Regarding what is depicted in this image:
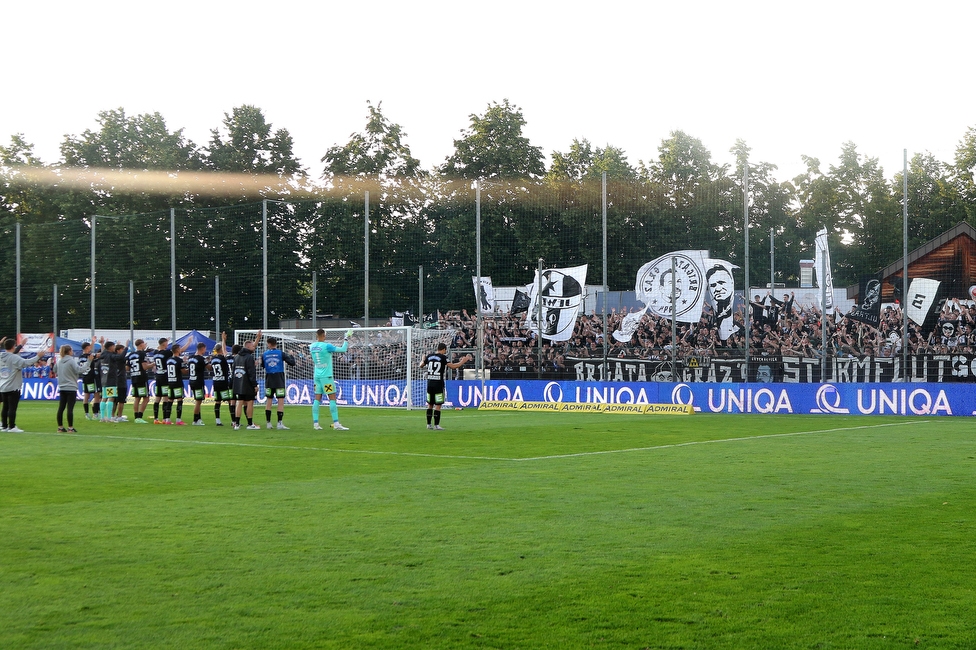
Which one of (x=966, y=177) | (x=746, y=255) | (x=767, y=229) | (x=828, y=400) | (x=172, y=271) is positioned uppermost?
(x=966, y=177)

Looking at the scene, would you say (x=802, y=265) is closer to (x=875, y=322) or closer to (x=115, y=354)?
(x=875, y=322)

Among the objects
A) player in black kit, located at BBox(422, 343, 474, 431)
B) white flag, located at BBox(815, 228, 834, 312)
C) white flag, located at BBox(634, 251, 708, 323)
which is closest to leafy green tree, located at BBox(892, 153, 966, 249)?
white flag, located at BBox(815, 228, 834, 312)

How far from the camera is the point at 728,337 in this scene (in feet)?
101

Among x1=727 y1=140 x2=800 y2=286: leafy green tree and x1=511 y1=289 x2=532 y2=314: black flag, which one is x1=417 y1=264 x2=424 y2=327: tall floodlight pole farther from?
x1=727 y1=140 x2=800 y2=286: leafy green tree

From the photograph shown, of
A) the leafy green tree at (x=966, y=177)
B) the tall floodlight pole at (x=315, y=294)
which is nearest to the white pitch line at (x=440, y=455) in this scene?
the leafy green tree at (x=966, y=177)

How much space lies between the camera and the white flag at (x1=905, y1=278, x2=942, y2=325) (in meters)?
28.5

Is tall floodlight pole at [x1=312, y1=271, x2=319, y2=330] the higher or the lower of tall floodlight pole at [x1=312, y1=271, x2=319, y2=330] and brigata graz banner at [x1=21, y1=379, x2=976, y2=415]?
the higher

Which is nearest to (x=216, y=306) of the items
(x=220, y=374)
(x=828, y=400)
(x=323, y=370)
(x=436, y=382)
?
(x=220, y=374)

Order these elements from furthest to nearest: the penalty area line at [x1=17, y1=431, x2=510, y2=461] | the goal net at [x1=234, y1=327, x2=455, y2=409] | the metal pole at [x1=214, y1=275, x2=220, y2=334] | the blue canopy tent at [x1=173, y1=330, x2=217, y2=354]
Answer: the metal pole at [x1=214, y1=275, x2=220, y2=334] < the blue canopy tent at [x1=173, y1=330, x2=217, y2=354] < the goal net at [x1=234, y1=327, x2=455, y2=409] < the penalty area line at [x1=17, y1=431, x2=510, y2=461]

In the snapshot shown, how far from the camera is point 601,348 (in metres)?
32.4

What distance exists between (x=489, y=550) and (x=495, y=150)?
49.7 metres

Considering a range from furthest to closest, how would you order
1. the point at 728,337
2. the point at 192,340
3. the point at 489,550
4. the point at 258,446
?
the point at 192,340 < the point at 728,337 < the point at 258,446 < the point at 489,550

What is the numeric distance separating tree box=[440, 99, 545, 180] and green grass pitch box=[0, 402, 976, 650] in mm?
41557

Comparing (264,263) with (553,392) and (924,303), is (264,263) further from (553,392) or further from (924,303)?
(924,303)
